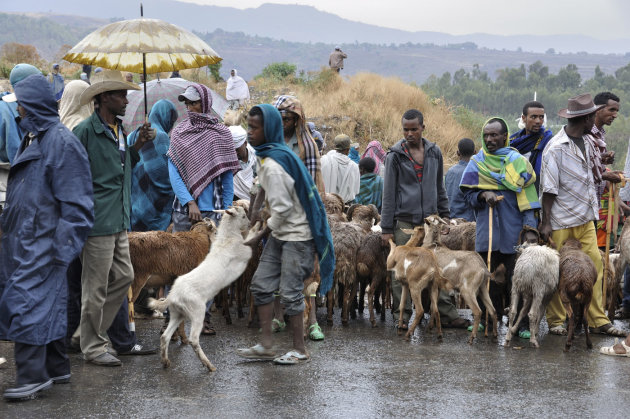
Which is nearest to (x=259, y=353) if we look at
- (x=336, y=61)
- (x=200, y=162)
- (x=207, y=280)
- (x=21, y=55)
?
(x=207, y=280)

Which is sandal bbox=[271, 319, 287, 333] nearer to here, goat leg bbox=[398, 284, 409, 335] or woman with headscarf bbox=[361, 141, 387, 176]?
goat leg bbox=[398, 284, 409, 335]

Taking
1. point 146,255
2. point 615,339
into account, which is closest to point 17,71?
point 146,255

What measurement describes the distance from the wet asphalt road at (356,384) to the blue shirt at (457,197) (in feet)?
10.8

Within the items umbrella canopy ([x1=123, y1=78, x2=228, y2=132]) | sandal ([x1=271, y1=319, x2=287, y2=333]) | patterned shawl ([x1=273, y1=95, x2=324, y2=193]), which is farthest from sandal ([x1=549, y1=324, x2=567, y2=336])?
umbrella canopy ([x1=123, y1=78, x2=228, y2=132])

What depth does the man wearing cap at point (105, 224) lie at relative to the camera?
22.1 ft

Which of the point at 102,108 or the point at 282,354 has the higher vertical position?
the point at 102,108

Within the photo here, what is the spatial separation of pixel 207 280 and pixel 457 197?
18.2ft

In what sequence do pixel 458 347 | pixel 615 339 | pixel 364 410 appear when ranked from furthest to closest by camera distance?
pixel 615 339 < pixel 458 347 < pixel 364 410

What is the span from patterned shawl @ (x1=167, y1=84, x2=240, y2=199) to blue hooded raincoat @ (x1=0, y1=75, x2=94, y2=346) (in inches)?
88.5

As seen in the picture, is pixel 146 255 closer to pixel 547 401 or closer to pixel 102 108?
pixel 102 108

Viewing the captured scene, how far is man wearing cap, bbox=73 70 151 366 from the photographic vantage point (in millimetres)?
6723

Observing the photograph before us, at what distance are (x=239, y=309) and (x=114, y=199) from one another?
2995 mm

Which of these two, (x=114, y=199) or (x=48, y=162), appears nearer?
(x=48, y=162)

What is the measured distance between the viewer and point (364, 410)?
19.1 ft
